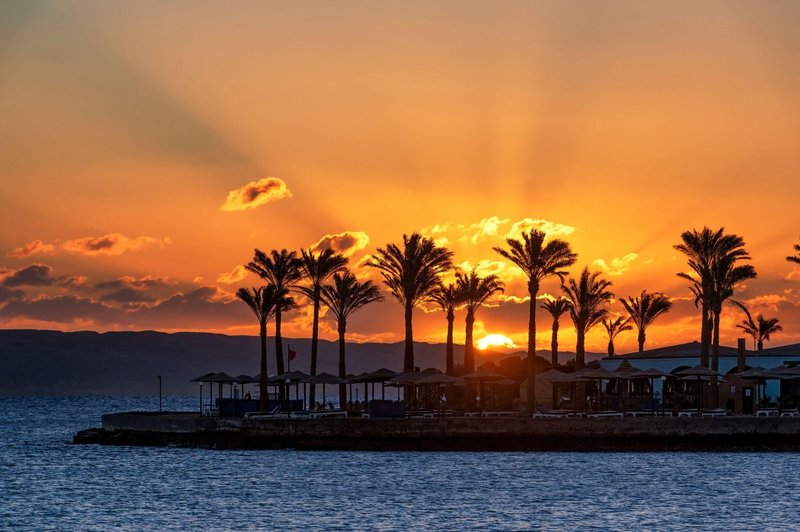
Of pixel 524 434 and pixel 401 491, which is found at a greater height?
pixel 524 434

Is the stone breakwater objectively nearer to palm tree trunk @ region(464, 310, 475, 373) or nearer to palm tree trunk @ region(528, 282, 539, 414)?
palm tree trunk @ region(528, 282, 539, 414)

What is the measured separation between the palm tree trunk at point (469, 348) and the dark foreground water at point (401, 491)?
28.4 m

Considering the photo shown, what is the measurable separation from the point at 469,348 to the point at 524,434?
3402cm

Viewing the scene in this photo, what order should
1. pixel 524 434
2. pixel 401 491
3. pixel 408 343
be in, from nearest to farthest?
pixel 401 491 → pixel 524 434 → pixel 408 343

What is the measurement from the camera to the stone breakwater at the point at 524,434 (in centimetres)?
7431

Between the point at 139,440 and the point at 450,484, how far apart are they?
108 feet

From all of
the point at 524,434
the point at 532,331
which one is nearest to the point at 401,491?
the point at 524,434

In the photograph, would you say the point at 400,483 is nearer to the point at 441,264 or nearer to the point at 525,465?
the point at 525,465

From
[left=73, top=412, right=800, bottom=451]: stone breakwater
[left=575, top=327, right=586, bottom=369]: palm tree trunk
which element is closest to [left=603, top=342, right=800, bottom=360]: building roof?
[left=575, top=327, right=586, bottom=369]: palm tree trunk

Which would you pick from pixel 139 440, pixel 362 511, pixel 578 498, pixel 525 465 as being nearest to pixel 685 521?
pixel 578 498

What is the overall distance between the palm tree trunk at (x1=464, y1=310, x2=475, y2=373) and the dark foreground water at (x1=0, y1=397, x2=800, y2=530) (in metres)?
28.4

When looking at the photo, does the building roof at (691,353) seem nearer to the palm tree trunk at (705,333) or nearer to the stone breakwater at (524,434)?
the palm tree trunk at (705,333)

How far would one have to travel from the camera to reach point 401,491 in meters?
58.5

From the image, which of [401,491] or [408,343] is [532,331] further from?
[401,491]
